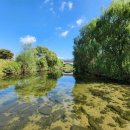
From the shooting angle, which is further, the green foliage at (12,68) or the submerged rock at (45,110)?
the green foliage at (12,68)

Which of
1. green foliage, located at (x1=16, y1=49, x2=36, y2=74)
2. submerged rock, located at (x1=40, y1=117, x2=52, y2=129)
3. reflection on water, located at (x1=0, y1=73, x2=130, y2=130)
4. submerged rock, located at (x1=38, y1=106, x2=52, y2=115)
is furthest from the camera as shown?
green foliage, located at (x1=16, y1=49, x2=36, y2=74)

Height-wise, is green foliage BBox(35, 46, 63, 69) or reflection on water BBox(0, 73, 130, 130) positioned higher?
green foliage BBox(35, 46, 63, 69)

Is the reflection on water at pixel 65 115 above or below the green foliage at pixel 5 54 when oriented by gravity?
below

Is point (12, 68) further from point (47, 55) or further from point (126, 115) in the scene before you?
point (126, 115)

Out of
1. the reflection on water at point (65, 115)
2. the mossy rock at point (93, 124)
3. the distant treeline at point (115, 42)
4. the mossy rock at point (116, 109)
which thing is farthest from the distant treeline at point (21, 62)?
the mossy rock at point (93, 124)

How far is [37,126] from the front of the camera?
9594 mm

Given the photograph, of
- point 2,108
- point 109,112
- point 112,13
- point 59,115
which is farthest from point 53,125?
point 112,13

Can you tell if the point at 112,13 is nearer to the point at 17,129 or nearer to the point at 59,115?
the point at 59,115

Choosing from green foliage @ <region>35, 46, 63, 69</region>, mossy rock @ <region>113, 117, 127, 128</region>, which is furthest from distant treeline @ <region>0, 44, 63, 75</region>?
mossy rock @ <region>113, 117, 127, 128</region>

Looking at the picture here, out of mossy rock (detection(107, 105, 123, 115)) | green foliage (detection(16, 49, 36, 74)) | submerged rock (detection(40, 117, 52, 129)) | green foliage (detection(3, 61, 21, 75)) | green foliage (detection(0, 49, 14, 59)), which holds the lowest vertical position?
mossy rock (detection(107, 105, 123, 115))

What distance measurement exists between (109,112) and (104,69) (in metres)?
21.4

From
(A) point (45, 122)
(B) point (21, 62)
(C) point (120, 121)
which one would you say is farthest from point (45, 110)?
(B) point (21, 62)

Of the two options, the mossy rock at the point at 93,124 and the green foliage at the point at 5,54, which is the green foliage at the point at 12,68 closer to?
the green foliage at the point at 5,54

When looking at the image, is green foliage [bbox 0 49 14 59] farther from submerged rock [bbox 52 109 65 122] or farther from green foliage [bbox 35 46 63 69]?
submerged rock [bbox 52 109 65 122]
